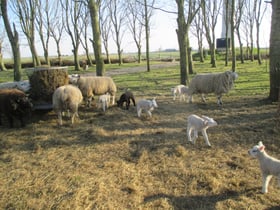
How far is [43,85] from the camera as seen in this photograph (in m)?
9.98

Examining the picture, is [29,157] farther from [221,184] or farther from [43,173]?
[221,184]

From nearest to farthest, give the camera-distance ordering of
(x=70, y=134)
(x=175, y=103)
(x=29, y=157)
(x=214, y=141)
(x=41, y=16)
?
(x=29, y=157) < (x=214, y=141) < (x=70, y=134) < (x=175, y=103) < (x=41, y=16)

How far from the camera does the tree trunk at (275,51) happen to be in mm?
10352

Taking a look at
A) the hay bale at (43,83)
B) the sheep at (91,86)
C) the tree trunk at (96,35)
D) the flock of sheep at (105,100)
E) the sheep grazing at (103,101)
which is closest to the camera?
the flock of sheep at (105,100)

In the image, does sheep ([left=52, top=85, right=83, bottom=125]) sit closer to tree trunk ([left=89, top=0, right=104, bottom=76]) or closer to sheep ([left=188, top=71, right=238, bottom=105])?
sheep ([left=188, top=71, right=238, bottom=105])

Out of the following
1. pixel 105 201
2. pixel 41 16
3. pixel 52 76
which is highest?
pixel 41 16

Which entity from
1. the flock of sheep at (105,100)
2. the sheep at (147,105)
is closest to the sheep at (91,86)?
the flock of sheep at (105,100)

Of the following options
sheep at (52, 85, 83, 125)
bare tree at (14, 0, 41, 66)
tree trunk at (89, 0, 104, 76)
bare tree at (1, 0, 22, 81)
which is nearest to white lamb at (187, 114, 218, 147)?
sheep at (52, 85, 83, 125)

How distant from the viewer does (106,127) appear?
8602mm

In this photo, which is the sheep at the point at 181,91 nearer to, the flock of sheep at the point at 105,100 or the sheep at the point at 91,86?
the flock of sheep at the point at 105,100

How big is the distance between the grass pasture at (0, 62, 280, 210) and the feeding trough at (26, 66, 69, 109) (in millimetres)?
478

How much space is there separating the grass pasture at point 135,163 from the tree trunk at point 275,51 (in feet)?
3.65

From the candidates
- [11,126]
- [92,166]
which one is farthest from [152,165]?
[11,126]

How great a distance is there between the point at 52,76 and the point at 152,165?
562 cm
